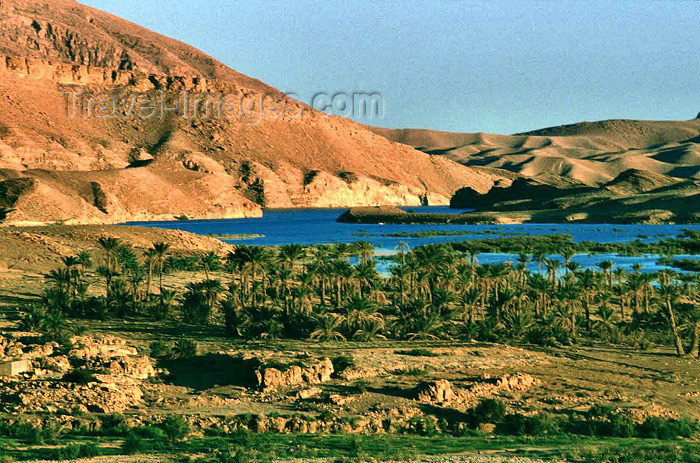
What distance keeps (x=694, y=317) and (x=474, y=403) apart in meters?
18.4

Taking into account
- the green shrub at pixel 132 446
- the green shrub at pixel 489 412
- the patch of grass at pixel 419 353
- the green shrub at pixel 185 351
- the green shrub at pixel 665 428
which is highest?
the green shrub at pixel 185 351

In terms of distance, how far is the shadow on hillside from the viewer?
37.5 meters

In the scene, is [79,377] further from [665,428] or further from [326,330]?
→ [665,428]

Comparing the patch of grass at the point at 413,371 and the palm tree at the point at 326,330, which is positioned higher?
the palm tree at the point at 326,330

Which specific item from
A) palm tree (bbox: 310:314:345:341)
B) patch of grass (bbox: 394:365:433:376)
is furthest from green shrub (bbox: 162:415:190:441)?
palm tree (bbox: 310:314:345:341)

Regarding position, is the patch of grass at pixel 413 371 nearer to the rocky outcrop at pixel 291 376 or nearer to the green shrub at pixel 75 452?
the rocky outcrop at pixel 291 376

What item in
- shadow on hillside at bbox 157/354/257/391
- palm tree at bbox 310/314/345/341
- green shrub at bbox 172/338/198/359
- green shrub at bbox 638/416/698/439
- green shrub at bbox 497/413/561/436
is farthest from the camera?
palm tree at bbox 310/314/345/341

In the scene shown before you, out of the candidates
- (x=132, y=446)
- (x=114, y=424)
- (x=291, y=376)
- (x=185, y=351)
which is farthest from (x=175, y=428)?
(x=185, y=351)

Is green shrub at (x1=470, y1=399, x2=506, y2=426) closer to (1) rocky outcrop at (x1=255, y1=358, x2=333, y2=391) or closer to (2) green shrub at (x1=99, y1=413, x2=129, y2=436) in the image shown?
(1) rocky outcrop at (x1=255, y1=358, x2=333, y2=391)

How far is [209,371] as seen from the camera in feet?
129

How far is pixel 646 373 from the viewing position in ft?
139

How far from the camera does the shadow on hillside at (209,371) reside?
37500 mm

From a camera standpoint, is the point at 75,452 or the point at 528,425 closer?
the point at 75,452

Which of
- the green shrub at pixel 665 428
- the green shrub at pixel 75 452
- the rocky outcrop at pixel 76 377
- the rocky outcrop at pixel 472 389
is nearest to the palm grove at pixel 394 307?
the rocky outcrop at pixel 76 377
